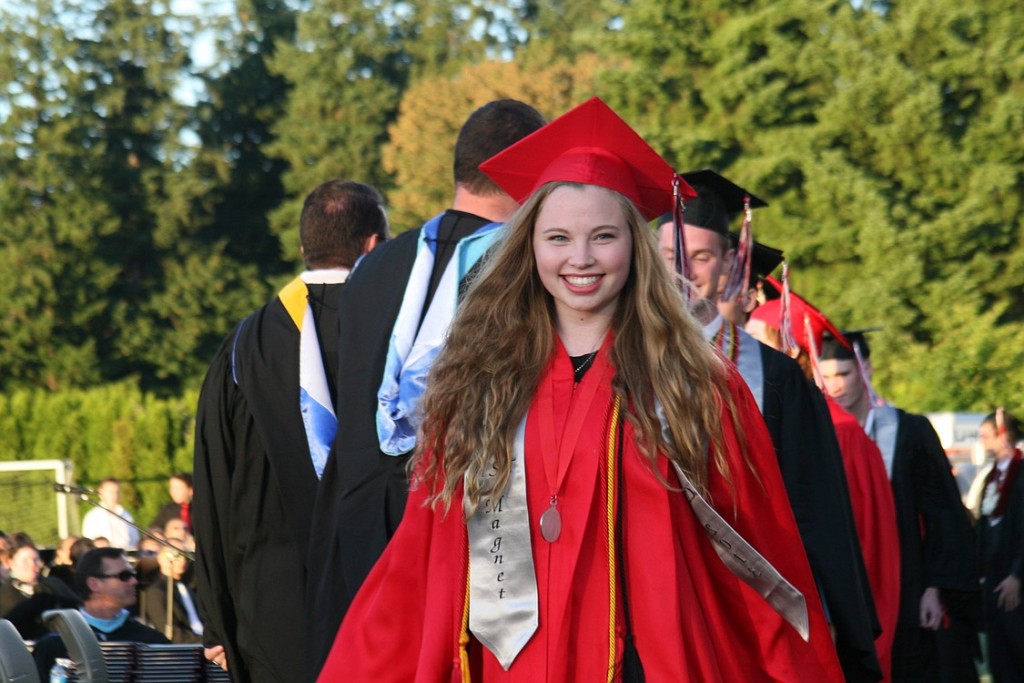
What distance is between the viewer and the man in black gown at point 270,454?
523 cm

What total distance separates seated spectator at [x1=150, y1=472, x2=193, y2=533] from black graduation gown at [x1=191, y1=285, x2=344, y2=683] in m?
8.54

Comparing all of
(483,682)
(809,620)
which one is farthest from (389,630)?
(809,620)

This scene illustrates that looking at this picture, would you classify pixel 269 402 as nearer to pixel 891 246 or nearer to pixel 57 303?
pixel 891 246

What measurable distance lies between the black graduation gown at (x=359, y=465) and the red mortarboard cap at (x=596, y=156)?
34.5 inches

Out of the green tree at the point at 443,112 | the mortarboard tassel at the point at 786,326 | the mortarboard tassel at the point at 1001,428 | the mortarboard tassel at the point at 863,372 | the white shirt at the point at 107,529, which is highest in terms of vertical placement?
the green tree at the point at 443,112

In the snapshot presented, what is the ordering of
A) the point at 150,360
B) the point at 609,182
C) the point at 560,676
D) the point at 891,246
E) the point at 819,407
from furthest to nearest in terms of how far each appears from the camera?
the point at 150,360 → the point at 891,246 → the point at 819,407 → the point at 609,182 → the point at 560,676

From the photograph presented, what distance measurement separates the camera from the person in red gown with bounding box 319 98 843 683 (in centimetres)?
330

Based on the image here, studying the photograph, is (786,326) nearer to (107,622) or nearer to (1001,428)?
(107,622)

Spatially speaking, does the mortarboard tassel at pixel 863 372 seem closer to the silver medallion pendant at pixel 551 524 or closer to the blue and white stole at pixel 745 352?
the blue and white stole at pixel 745 352

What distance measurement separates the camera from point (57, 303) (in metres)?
48.3

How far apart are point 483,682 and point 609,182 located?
40.5 inches

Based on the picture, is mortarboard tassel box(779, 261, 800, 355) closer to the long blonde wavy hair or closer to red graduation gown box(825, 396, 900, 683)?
red graduation gown box(825, 396, 900, 683)

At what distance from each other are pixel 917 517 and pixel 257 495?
297 cm

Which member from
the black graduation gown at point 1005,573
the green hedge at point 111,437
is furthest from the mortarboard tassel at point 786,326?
the green hedge at point 111,437
